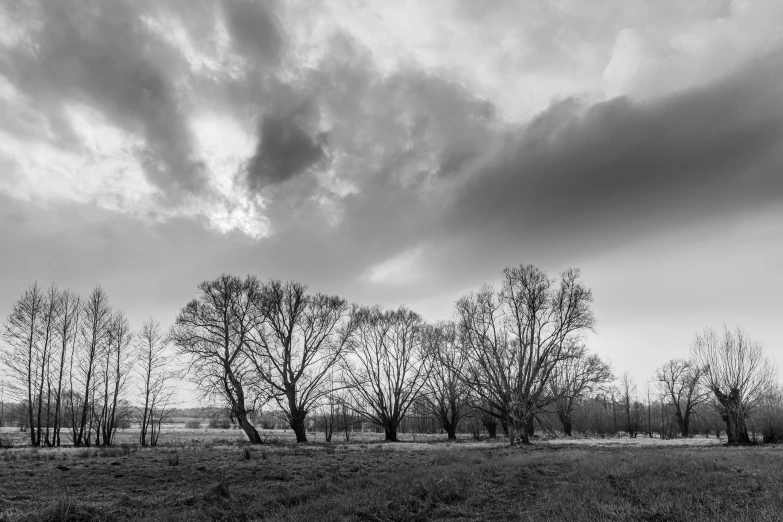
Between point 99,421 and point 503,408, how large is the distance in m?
32.0

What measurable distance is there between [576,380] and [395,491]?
1384 inches

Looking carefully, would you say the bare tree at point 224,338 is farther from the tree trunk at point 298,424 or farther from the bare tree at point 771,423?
the bare tree at point 771,423

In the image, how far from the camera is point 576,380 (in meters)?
40.4

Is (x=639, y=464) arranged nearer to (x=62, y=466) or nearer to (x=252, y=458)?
(x=252, y=458)

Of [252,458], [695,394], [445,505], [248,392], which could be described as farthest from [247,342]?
[695,394]

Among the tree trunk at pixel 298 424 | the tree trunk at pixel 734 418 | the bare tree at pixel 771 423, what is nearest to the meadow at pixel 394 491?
the tree trunk at pixel 298 424

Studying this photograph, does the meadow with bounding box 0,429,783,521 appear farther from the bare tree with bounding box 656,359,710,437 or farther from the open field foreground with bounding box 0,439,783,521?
the bare tree with bounding box 656,359,710,437

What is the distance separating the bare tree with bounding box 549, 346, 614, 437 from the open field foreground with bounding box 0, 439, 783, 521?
18.7 metres

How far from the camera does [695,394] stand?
2591 inches

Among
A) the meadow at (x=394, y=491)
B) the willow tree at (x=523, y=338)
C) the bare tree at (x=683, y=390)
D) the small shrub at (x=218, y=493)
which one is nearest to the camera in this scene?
the meadow at (x=394, y=491)

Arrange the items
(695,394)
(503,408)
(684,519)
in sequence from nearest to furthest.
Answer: (684,519) < (503,408) < (695,394)

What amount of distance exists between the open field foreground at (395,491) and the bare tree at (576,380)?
61.4ft

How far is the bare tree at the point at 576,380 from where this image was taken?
35.6m

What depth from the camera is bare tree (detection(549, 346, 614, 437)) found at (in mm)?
35566
